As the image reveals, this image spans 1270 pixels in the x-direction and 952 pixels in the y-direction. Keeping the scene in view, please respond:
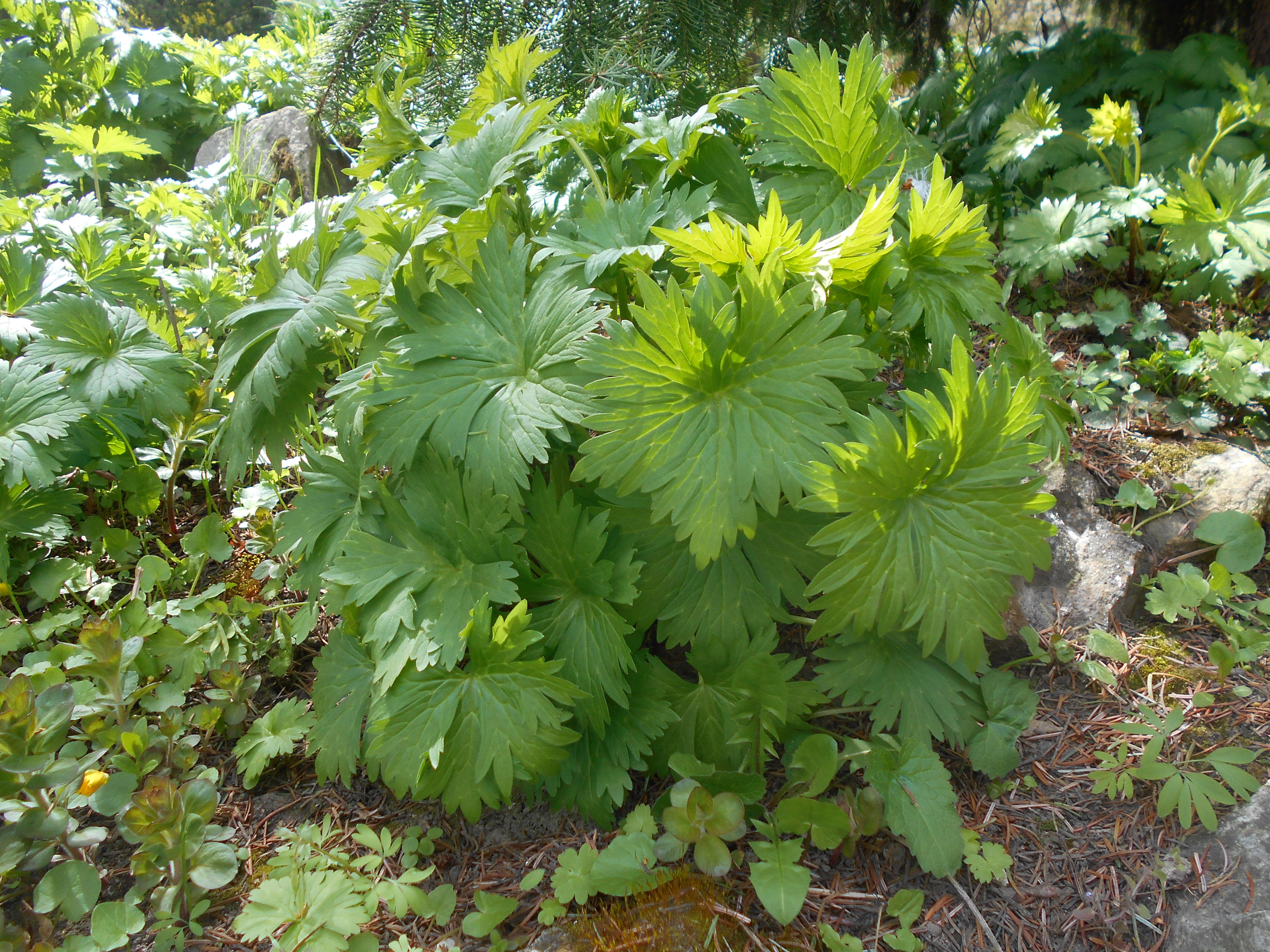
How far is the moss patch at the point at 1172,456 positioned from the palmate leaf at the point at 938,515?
1.14 m

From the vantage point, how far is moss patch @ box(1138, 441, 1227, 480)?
2158mm

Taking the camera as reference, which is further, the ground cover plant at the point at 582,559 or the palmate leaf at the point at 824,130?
the palmate leaf at the point at 824,130

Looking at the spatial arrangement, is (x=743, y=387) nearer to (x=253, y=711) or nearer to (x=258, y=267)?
(x=258, y=267)

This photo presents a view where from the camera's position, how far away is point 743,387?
4.31ft

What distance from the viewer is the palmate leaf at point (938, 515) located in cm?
126

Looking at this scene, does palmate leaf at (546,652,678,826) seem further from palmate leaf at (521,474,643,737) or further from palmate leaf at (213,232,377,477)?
palmate leaf at (213,232,377,477)

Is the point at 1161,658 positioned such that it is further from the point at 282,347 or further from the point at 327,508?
the point at 282,347

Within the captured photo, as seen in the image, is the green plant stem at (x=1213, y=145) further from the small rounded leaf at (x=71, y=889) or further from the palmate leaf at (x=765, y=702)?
the small rounded leaf at (x=71, y=889)

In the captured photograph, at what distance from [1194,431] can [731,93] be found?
178 cm

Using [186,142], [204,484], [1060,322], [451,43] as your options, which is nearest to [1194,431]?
[1060,322]

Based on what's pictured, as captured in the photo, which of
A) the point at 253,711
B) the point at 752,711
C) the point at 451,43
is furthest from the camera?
the point at 451,43

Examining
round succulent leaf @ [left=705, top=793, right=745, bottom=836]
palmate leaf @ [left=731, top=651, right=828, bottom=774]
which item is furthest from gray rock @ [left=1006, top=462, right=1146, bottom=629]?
round succulent leaf @ [left=705, top=793, right=745, bottom=836]

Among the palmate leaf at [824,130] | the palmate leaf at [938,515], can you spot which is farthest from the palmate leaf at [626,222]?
the palmate leaf at [938,515]

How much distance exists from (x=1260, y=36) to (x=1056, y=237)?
4.26 feet
